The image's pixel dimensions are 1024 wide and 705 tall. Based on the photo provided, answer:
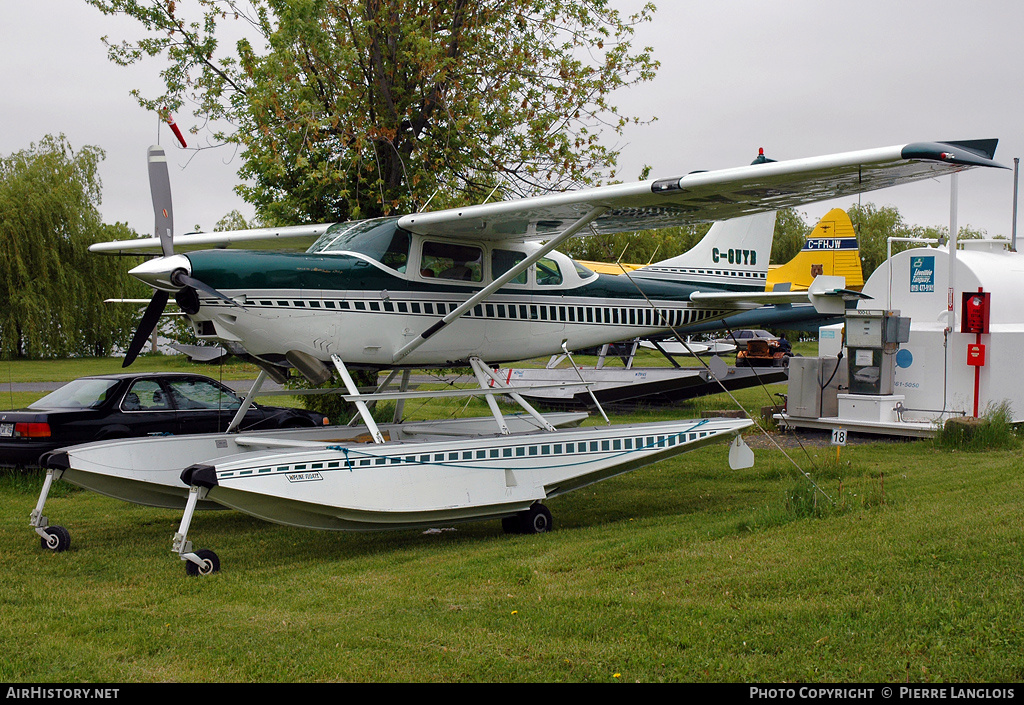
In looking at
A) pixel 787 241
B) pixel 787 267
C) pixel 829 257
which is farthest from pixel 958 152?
pixel 787 241

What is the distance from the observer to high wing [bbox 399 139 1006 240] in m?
7.22

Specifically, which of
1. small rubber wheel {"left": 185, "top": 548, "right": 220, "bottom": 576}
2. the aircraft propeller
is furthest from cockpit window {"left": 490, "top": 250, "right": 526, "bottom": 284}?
small rubber wheel {"left": 185, "top": 548, "right": 220, "bottom": 576}

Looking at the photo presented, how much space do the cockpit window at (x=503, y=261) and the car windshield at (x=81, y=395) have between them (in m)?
5.10

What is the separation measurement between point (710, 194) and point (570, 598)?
4.43 meters

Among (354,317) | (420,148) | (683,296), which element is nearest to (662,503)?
(683,296)

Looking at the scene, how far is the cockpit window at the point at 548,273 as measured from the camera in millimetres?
10766

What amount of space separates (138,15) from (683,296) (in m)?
9.57

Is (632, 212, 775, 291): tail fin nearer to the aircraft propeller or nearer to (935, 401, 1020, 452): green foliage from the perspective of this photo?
(935, 401, 1020, 452): green foliage

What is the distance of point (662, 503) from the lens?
10.1m

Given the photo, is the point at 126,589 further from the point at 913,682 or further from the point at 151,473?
the point at 913,682

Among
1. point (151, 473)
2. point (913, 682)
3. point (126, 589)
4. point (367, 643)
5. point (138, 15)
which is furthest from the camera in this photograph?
point (138, 15)

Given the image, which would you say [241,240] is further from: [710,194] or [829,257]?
[829,257]

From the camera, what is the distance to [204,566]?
726cm

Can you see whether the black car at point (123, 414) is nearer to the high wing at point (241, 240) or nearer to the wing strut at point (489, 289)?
the high wing at point (241, 240)
